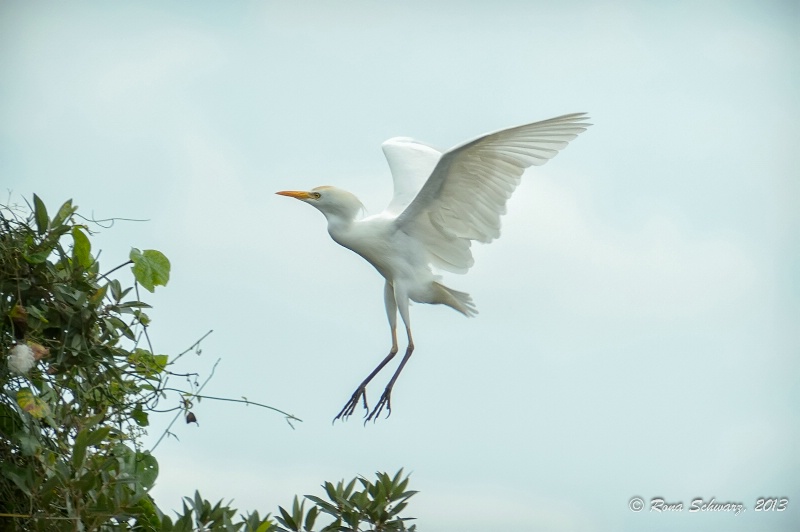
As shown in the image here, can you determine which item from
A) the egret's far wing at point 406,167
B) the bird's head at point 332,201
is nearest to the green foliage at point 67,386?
the bird's head at point 332,201

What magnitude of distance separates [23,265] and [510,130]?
3.55 ft

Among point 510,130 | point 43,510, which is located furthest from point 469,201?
point 43,510

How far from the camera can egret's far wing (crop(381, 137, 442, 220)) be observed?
2.97 metres

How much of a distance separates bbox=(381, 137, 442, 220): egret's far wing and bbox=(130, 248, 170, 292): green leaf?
2.68ft

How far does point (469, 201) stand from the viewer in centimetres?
253

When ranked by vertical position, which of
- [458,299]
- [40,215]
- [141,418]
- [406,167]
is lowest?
[141,418]

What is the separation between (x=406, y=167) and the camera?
3.11 meters

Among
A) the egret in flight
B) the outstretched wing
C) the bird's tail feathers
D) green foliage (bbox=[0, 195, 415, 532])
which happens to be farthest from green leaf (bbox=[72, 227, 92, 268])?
the bird's tail feathers

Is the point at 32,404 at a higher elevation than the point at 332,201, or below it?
below

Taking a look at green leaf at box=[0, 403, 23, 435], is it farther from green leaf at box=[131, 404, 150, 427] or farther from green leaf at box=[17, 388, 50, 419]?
green leaf at box=[131, 404, 150, 427]

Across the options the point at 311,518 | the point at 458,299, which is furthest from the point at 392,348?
the point at 311,518

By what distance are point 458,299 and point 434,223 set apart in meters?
0.23

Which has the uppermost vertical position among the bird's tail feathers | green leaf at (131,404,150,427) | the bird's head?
the bird's head

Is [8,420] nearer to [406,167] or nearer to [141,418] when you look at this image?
[141,418]
